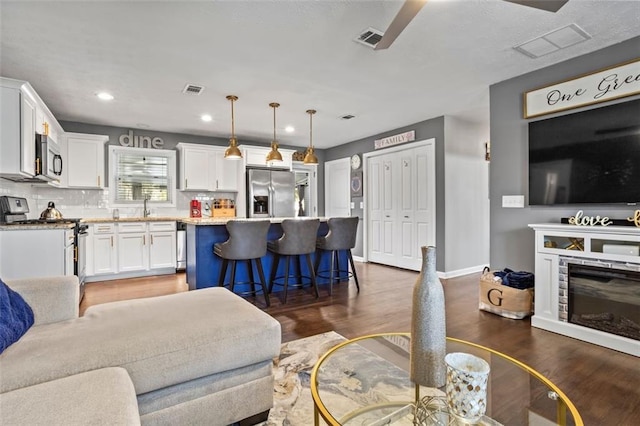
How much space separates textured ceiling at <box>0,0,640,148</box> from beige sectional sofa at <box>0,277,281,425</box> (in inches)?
78.9

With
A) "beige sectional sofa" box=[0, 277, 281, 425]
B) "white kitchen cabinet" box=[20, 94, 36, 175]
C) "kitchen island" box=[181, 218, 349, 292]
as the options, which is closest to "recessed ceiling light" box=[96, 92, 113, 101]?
"white kitchen cabinet" box=[20, 94, 36, 175]

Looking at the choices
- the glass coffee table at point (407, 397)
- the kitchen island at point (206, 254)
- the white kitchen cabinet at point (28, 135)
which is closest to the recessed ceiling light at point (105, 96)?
the white kitchen cabinet at point (28, 135)

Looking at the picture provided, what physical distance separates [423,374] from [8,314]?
1.80 meters

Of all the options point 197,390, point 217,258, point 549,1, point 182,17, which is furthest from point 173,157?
point 549,1

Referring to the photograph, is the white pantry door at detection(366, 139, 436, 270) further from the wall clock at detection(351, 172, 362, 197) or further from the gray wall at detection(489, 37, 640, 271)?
the gray wall at detection(489, 37, 640, 271)

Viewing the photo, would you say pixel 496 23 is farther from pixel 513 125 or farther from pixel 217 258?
pixel 217 258

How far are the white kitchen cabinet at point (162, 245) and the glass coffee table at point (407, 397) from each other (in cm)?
A: 460

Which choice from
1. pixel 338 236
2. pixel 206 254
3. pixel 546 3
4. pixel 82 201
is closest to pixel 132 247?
pixel 82 201

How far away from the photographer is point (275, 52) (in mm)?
2811

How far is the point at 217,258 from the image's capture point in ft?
11.9

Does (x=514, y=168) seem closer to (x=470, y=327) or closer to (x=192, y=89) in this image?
(x=470, y=327)

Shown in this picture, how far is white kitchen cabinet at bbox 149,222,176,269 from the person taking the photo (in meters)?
5.09

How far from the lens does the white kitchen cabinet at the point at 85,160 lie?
4.76 m

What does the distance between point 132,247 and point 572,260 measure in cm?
565
